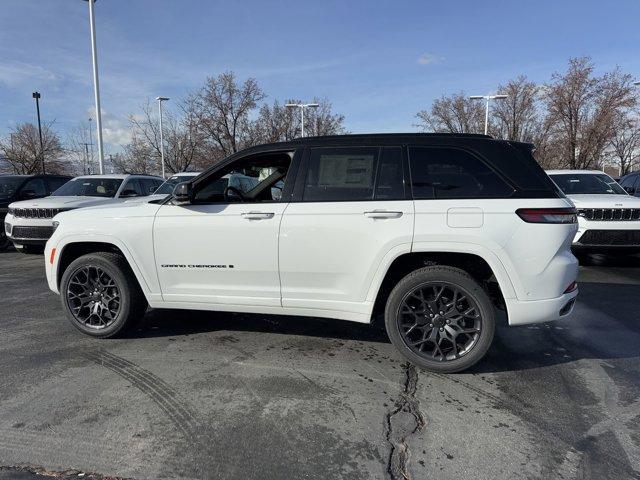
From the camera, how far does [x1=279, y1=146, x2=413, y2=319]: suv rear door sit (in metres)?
3.76

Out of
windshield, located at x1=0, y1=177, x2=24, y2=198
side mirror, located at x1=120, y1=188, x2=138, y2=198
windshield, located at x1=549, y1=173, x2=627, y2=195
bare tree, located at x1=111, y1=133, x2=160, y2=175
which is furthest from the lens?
bare tree, located at x1=111, y1=133, x2=160, y2=175

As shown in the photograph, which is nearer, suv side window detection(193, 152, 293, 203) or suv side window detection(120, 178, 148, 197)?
suv side window detection(193, 152, 293, 203)

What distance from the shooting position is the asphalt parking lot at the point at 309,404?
8.63ft

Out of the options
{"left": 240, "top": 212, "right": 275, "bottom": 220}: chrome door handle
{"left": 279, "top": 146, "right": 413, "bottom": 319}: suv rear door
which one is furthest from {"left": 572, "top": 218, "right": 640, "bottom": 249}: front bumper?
{"left": 240, "top": 212, "right": 275, "bottom": 220}: chrome door handle

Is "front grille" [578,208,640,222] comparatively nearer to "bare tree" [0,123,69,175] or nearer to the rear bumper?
the rear bumper

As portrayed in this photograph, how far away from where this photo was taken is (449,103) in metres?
38.7

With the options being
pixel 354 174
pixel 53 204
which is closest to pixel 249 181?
pixel 354 174

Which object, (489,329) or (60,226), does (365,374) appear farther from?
(60,226)

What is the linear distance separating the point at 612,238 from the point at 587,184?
186 centimetres

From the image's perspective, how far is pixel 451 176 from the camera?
12.3 ft

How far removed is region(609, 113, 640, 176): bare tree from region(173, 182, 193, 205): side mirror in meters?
26.6

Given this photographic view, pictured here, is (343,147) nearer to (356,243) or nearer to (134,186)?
(356,243)

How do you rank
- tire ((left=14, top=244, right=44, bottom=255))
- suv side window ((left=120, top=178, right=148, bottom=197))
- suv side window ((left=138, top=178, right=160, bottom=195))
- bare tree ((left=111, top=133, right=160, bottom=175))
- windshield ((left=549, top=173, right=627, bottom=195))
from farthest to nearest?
bare tree ((left=111, top=133, right=160, bottom=175)) → suv side window ((left=138, top=178, right=160, bottom=195)) → suv side window ((left=120, top=178, right=148, bottom=197)) → tire ((left=14, top=244, right=44, bottom=255)) → windshield ((left=549, top=173, right=627, bottom=195))

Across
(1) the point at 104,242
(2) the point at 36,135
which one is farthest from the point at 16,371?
(2) the point at 36,135
